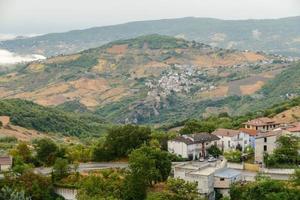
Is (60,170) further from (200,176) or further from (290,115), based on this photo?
(290,115)

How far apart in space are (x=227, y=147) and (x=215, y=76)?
12184cm

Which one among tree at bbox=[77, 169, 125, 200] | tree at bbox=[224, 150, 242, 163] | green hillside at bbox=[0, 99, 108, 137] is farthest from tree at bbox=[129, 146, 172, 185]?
green hillside at bbox=[0, 99, 108, 137]

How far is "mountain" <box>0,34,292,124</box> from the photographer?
422 feet

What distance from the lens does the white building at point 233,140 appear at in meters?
40.5

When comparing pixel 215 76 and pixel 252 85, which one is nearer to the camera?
pixel 252 85

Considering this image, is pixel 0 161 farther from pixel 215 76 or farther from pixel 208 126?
pixel 215 76

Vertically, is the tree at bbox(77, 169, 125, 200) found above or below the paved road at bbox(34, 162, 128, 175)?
below

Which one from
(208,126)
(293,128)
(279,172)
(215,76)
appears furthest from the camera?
(215,76)

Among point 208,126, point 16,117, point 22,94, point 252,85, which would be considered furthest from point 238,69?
point 208,126

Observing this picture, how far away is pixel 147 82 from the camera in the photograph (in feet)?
525

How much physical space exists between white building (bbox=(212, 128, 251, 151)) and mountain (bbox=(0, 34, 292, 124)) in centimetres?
7331

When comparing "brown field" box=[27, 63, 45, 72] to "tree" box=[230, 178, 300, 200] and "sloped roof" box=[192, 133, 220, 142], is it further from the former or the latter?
"tree" box=[230, 178, 300, 200]

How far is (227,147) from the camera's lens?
4072cm

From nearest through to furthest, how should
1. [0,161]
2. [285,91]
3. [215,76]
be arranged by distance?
[0,161] < [285,91] < [215,76]
